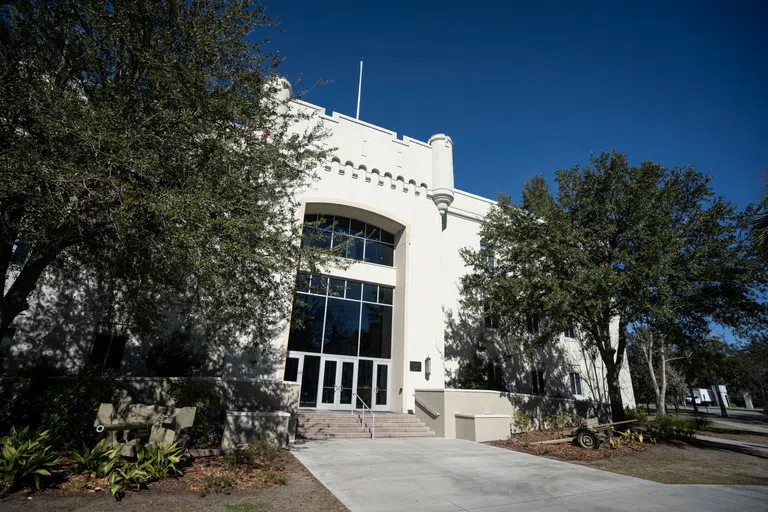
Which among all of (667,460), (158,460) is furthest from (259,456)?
(667,460)

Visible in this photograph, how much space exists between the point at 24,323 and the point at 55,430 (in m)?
8.64

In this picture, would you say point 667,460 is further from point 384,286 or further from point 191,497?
point 384,286

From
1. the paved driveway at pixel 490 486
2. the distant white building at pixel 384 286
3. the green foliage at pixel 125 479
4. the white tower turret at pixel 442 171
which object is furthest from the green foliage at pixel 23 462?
the white tower turret at pixel 442 171

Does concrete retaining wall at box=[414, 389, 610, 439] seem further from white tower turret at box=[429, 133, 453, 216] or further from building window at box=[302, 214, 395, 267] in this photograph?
white tower turret at box=[429, 133, 453, 216]

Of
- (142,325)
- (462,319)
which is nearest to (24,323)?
(142,325)

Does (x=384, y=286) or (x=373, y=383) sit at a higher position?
(x=384, y=286)

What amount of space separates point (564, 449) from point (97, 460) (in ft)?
41.6

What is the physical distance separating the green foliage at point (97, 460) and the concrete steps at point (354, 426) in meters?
7.37

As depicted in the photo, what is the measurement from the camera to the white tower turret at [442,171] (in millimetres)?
21875

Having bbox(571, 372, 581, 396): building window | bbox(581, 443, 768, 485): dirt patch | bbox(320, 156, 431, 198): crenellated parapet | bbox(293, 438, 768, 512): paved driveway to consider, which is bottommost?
bbox(581, 443, 768, 485): dirt patch

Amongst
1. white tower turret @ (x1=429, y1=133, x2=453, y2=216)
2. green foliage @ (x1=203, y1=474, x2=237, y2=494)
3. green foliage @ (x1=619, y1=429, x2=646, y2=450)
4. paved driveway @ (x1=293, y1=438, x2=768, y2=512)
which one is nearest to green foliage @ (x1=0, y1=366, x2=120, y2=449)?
green foliage @ (x1=203, y1=474, x2=237, y2=494)

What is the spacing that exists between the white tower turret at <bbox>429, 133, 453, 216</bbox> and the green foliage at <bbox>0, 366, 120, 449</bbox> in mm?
17547

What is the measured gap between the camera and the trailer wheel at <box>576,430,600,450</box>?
12.3 metres

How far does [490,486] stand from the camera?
7469mm
